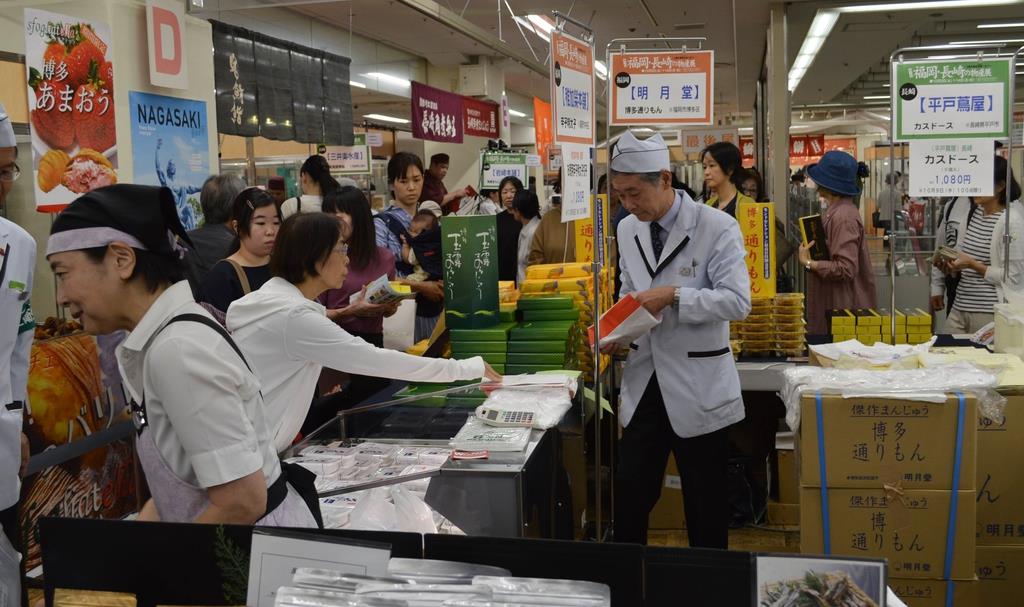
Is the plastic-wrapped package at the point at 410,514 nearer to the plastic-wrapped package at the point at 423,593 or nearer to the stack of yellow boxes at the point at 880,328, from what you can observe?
the plastic-wrapped package at the point at 423,593

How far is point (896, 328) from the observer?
4816mm

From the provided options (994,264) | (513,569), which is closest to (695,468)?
(513,569)

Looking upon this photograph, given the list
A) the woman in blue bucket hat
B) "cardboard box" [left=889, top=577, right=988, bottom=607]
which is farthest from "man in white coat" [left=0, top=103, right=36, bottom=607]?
the woman in blue bucket hat

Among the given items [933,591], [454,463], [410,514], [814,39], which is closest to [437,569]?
[410,514]

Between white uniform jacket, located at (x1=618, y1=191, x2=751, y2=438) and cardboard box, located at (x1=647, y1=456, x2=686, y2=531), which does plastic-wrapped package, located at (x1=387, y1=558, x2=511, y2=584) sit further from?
cardboard box, located at (x1=647, y1=456, x2=686, y2=531)

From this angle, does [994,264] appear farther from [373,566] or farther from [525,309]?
[373,566]

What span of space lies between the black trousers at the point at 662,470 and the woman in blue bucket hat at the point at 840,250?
232 centimetres

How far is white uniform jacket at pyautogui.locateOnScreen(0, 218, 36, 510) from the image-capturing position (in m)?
2.74

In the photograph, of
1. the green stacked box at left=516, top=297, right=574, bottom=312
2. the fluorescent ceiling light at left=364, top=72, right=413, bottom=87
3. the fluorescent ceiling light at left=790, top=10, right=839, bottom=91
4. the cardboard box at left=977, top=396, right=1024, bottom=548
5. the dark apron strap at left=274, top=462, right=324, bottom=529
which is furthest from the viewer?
the fluorescent ceiling light at left=364, top=72, right=413, bottom=87

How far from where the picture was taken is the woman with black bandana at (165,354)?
1.70 m

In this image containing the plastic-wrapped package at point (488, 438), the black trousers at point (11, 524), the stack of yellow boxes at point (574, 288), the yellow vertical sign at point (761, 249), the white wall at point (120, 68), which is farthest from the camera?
the white wall at point (120, 68)

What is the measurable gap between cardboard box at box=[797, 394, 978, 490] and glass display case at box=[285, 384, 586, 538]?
93 centimetres

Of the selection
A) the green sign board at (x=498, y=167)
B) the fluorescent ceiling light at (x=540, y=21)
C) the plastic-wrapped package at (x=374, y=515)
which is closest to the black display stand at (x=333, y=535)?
the plastic-wrapped package at (x=374, y=515)

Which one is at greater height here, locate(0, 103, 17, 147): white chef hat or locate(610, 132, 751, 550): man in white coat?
locate(0, 103, 17, 147): white chef hat
